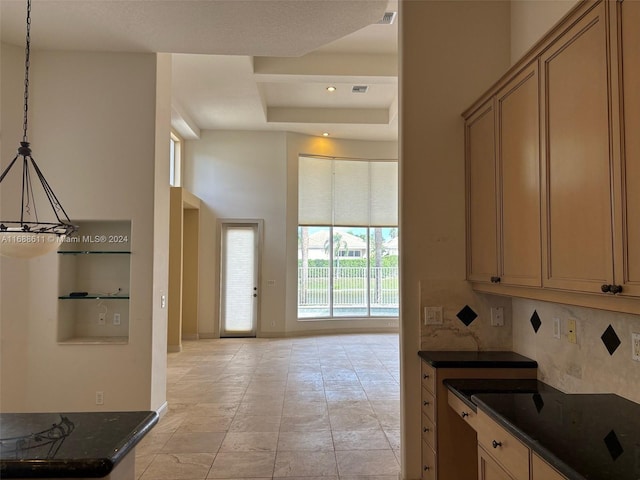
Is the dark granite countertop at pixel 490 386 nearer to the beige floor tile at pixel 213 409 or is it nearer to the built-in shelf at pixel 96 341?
the beige floor tile at pixel 213 409

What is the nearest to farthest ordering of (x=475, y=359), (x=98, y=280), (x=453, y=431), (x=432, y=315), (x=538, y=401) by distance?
(x=538, y=401) < (x=453, y=431) < (x=475, y=359) < (x=432, y=315) < (x=98, y=280)

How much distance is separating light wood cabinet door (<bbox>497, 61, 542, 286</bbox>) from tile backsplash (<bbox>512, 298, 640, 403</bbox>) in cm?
36

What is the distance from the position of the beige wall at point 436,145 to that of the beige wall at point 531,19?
7cm

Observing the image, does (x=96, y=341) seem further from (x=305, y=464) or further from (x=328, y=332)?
(x=328, y=332)

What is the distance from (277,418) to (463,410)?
7.76 ft

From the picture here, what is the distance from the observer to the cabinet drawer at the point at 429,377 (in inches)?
100

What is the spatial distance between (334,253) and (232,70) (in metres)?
4.46

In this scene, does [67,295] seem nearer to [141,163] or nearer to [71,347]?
[71,347]

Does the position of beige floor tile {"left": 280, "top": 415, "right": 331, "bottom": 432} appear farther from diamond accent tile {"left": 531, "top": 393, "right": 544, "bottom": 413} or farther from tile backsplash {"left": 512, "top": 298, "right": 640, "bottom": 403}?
diamond accent tile {"left": 531, "top": 393, "right": 544, "bottom": 413}

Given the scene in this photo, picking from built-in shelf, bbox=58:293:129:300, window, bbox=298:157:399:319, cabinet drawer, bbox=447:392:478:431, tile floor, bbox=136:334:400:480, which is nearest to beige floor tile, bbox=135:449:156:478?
tile floor, bbox=136:334:400:480

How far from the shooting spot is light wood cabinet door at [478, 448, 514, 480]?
5.44 feet

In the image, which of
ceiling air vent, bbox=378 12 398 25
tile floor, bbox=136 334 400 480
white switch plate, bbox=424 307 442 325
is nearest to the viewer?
white switch plate, bbox=424 307 442 325

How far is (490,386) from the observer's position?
7.63 feet

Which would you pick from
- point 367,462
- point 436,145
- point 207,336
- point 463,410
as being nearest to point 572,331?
point 463,410
